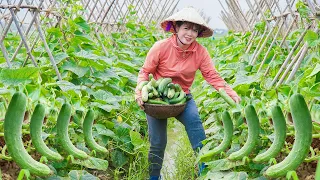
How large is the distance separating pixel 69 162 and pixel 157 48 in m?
1.48

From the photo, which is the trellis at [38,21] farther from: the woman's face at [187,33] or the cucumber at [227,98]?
the cucumber at [227,98]

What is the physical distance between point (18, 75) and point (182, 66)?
64.7 inches

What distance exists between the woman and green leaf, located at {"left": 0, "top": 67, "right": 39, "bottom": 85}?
4.45 feet

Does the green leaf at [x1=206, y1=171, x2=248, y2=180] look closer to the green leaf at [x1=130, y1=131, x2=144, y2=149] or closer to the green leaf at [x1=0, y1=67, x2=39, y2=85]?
the green leaf at [x1=130, y1=131, x2=144, y2=149]

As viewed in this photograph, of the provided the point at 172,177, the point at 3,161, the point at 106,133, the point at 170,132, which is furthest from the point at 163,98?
the point at 170,132

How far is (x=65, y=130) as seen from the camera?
8.66 feet

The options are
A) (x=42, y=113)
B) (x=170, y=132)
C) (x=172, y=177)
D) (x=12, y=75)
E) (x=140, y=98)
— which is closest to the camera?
(x=42, y=113)

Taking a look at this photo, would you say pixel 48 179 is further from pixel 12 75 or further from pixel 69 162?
pixel 12 75

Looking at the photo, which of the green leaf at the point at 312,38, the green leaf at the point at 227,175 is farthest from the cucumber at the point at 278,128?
the green leaf at the point at 312,38

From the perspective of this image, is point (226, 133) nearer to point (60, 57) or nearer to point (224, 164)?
point (224, 164)

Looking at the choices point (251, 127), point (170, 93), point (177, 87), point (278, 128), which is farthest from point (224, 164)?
point (177, 87)

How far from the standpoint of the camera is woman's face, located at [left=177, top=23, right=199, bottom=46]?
3.84 meters

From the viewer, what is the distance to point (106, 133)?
4094 millimetres

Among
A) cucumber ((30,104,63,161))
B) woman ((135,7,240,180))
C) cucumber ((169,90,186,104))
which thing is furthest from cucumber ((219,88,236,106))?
cucumber ((30,104,63,161))
